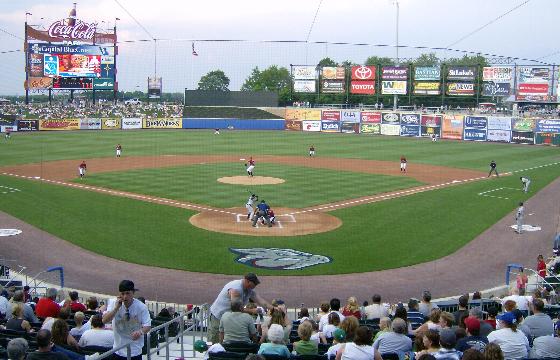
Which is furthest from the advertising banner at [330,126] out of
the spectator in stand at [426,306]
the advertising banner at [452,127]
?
the spectator in stand at [426,306]

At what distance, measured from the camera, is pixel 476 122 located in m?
75.4

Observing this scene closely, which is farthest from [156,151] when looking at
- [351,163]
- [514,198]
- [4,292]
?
[4,292]

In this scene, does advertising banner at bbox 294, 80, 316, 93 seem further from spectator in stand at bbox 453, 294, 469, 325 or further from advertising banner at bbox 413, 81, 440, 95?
spectator in stand at bbox 453, 294, 469, 325

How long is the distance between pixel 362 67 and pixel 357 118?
318 inches

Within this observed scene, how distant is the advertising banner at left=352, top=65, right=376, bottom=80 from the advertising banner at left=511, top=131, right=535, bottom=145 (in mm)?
23478

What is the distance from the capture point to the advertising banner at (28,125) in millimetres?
79812

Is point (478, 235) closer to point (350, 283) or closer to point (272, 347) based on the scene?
point (350, 283)

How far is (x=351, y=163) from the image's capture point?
177 feet

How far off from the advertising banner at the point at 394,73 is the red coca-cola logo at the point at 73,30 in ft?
134

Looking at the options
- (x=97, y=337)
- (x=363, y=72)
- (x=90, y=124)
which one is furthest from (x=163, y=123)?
(x=97, y=337)

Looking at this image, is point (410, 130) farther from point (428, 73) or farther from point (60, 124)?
point (60, 124)

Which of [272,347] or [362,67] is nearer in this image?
[272,347]

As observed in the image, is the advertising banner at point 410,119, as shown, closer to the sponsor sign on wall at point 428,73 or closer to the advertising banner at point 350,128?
the advertising banner at point 350,128

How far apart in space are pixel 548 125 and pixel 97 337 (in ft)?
232
